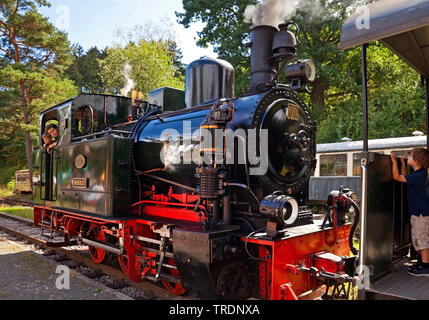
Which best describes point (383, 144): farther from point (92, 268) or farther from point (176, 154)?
point (92, 268)

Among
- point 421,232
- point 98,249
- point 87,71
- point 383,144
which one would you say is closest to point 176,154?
point 98,249

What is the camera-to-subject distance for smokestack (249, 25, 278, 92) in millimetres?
4602

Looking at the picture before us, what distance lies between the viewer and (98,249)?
6.10 metres

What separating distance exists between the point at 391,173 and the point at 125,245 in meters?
3.60

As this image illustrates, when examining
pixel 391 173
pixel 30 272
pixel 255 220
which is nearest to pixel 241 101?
pixel 255 220

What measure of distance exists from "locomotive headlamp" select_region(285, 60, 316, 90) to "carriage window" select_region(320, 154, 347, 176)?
7.70m

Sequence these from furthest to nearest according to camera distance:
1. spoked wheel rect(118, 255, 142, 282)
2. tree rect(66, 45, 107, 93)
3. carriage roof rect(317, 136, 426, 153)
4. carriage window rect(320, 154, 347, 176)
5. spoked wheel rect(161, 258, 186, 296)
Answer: tree rect(66, 45, 107, 93), carriage window rect(320, 154, 347, 176), carriage roof rect(317, 136, 426, 153), spoked wheel rect(118, 255, 142, 282), spoked wheel rect(161, 258, 186, 296)

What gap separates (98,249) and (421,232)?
505cm

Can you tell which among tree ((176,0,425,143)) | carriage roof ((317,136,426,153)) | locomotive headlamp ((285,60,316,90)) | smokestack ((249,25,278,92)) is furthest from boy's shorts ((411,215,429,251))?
tree ((176,0,425,143))

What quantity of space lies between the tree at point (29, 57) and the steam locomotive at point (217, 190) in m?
15.3

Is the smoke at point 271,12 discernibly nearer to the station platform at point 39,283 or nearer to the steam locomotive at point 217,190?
the steam locomotive at point 217,190

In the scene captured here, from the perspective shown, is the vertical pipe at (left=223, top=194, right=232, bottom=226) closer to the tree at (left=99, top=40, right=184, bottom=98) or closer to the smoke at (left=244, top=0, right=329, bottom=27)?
the smoke at (left=244, top=0, right=329, bottom=27)

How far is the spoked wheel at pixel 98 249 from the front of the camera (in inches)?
232

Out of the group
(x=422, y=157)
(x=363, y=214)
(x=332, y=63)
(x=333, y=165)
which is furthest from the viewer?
(x=332, y=63)
